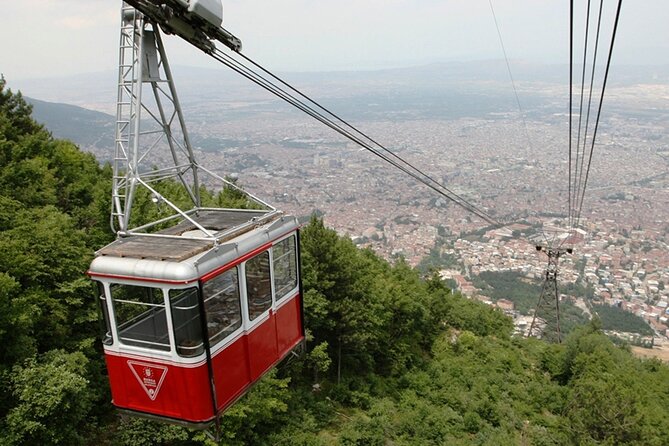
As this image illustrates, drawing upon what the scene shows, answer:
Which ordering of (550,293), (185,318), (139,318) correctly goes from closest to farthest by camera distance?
(185,318) → (139,318) → (550,293)

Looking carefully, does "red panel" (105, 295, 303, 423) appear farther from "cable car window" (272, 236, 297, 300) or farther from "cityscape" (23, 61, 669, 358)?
"cityscape" (23, 61, 669, 358)

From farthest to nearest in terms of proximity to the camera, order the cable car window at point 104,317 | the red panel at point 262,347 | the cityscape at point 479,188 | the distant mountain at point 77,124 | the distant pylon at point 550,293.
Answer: the cityscape at point 479,188 → the distant mountain at point 77,124 → the distant pylon at point 550,293 → the red panel at point 262,347 → the cable car window at point 104,317

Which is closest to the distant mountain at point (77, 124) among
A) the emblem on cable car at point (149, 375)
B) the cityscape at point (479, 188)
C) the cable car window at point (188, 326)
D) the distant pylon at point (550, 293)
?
the cityscape at point (479, 188)

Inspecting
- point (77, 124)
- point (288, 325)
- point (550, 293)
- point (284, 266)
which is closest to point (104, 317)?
point (284, 266)

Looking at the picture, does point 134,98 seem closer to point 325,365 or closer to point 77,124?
point 325,365

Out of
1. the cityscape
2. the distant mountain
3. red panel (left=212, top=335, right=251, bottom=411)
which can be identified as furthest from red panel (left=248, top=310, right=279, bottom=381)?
the distant mountain

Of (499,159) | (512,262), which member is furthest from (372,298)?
(499,159)

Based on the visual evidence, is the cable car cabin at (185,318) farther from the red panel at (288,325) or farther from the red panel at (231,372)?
the red panel at (288,325)
